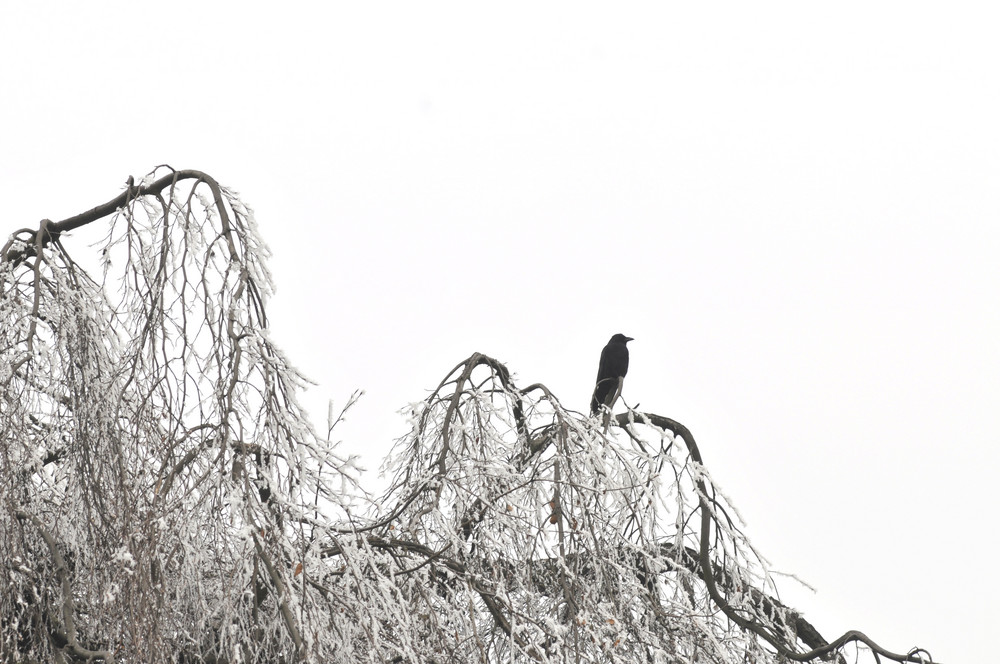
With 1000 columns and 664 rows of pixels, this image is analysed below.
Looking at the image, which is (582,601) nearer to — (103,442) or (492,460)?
(492,460)

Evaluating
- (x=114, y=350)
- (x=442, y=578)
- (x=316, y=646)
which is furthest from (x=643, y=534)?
(x=114, y=350)

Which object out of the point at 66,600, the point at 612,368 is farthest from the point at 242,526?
the point at 612,368

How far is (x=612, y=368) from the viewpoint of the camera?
7566 millimetres

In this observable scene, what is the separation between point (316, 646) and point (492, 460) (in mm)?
1474

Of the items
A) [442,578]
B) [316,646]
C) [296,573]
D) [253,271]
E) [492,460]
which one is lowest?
[316,646]

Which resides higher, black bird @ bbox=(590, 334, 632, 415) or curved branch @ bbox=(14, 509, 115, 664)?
black bird @ bbox=(590, 334, 632, 415)

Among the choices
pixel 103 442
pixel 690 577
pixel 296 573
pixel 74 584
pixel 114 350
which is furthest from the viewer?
pixel 690 577

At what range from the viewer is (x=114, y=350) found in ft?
12.1

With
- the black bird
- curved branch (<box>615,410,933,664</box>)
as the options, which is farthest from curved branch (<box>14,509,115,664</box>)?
the black bird

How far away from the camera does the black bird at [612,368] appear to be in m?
7.46

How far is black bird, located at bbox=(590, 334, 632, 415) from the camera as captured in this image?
746 cm

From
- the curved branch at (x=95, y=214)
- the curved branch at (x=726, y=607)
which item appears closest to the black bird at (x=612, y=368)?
the curved branch at (x=726, y=607)

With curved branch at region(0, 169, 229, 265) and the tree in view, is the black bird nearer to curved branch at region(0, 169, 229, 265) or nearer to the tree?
the tree

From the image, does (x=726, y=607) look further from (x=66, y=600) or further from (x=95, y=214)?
(x=95, y=214)
